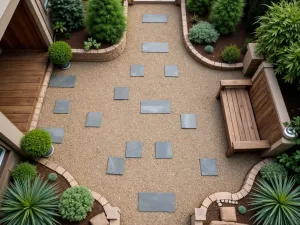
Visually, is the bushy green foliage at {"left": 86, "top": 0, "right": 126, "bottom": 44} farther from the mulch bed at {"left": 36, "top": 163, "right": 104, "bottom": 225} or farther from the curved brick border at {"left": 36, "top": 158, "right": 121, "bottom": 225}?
the mulch bed at {"left": 36, "top": 163, "right": 104, "bottom": 225}

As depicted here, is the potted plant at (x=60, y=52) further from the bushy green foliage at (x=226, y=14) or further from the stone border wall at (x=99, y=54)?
the bushy green foliage at (x=226, y=14)

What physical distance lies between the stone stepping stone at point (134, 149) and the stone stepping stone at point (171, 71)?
2231 millimetres

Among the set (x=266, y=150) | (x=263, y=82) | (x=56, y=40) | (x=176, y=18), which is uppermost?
(x=176, y=18)

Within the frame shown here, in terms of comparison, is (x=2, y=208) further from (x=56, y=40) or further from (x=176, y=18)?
(x=176, y=18)

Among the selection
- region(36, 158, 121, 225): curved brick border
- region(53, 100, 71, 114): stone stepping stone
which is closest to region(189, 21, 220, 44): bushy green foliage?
region(53, 100, 71, 114): stone stepping stone

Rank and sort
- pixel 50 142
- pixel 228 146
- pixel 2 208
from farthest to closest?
pixel 228 146 < pixel 50 142 < pixel 2 208

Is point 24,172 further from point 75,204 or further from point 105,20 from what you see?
point 105,20

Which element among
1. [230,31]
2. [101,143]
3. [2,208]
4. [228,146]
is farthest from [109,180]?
[230,31]

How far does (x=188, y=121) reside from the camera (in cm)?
664

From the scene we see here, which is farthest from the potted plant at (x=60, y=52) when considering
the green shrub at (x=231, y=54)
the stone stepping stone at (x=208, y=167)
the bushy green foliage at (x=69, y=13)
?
the stone stepping stone at (x=208, y=167)

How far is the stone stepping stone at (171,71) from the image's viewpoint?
24.2 ft

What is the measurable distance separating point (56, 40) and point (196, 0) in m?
4.35

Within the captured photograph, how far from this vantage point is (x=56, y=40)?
760 centimetres

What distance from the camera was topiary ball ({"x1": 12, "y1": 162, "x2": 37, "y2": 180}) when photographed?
5395 millimetres
